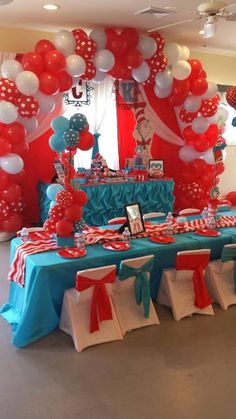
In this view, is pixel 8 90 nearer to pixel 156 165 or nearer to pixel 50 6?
pixel 50 6

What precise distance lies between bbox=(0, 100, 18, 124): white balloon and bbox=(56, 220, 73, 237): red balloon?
2.26 meters

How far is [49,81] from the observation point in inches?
184

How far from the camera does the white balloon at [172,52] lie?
18.2ft

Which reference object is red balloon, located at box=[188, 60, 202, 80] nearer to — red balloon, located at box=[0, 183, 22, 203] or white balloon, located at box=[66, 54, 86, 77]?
white balloon, located at box=[66, 54, 86, 77]

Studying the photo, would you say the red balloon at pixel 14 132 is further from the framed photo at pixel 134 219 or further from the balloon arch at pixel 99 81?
the framed photo at pixel 134 219

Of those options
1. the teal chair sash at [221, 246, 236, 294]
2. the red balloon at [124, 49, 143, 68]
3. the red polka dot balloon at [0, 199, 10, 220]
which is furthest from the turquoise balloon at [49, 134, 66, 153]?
the red balloon at [124, 49, 143, 68]

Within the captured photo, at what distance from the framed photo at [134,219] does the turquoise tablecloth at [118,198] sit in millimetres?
2126

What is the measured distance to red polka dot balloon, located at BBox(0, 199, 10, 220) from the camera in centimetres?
507

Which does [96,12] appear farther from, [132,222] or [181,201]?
[181,201]

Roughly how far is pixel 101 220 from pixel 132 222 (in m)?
2.33

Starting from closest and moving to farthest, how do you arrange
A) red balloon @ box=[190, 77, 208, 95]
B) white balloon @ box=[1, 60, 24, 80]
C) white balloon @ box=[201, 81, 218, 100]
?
white balloon @ box=[1, 60, 24, 80] < red balloon @ box=[190, 77, 208, 95] < white balloon @ box=[201, 81, 218, 100]

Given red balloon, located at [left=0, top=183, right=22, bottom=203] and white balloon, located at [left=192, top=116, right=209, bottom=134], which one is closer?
red balloon, located at [left=0, top=183, right=22, bottom=203]

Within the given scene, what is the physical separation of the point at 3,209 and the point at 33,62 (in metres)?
1.89

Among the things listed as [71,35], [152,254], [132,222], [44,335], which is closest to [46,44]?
[71,35]
